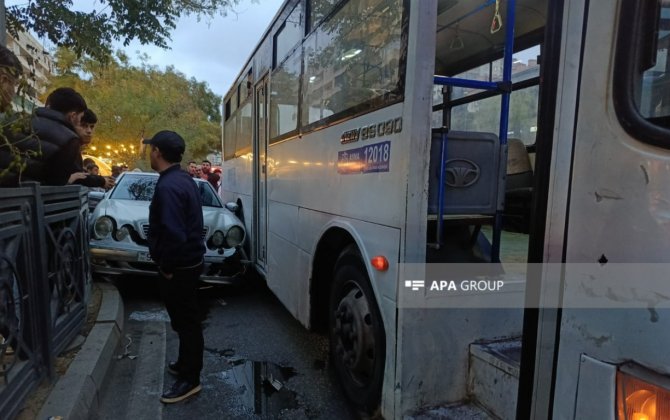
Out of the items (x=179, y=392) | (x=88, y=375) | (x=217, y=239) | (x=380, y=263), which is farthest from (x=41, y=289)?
(x=217, y=239)

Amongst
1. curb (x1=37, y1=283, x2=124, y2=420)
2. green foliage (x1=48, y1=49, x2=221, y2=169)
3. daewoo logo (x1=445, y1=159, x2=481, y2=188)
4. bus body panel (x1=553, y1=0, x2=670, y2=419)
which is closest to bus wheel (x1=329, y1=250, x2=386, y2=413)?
daewoo logo (x1=445, y1=159, x2=481, y2=188)

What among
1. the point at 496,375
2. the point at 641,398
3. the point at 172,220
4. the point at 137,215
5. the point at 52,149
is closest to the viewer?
the point at 641,398

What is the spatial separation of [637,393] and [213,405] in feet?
8.62

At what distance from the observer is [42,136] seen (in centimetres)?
293

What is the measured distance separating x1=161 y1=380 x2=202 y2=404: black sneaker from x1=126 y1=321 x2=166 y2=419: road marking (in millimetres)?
60

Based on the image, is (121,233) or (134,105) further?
(134,105)

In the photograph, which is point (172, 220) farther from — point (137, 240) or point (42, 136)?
point (137, 240)

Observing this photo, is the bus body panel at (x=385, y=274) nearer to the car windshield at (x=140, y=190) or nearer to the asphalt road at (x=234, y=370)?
the asphalt road at (x=234, y=370)

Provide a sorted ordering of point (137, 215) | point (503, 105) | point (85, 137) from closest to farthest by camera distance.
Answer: point (503, 105)
point (85, 137)
point (137, 215)

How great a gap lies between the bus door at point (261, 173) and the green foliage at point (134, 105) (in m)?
12.0

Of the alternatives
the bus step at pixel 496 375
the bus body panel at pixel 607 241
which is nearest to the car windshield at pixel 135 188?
the bus step at pixel 496 375

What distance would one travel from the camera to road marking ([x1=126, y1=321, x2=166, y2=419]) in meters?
2.97

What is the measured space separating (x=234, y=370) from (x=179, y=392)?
0.61m

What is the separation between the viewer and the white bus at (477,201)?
1.26 meters
